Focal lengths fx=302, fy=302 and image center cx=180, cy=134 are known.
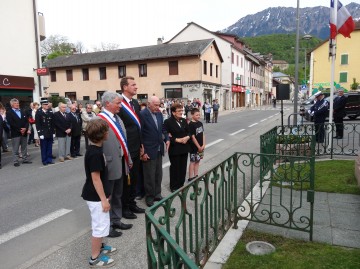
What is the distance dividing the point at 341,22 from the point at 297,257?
8503 millimetres

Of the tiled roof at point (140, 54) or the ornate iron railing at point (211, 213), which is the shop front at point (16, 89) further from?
the tiled roof at point (140, 54)

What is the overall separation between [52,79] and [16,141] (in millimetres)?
35410

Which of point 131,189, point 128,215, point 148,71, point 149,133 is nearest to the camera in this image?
point 128,215

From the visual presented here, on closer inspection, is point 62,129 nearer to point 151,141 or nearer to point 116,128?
point 151,141

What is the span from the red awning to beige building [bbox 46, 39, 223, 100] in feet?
65.2

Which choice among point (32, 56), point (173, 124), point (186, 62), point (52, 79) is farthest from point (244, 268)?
point (52, 79)

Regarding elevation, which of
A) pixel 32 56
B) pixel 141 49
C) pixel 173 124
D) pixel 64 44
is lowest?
pixel 173 124

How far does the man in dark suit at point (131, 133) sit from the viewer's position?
187 inches

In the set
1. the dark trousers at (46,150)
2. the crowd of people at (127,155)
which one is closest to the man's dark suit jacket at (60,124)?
the dark trousers at (46,150)

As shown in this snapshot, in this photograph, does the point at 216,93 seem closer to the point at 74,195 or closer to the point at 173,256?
the point at 74,195

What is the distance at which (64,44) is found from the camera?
6322 cm

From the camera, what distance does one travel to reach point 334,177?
6.59 meters

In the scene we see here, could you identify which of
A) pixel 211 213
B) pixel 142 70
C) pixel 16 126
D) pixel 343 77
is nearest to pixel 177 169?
pixel 211 213

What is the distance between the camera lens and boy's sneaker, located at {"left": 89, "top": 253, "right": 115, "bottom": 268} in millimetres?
3505
